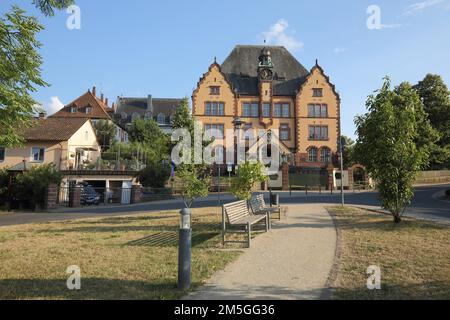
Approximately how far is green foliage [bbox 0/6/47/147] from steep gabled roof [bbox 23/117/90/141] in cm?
2573

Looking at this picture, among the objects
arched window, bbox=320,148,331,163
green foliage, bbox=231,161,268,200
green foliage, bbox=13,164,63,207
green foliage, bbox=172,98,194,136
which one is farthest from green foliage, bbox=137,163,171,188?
arched window, bbox=320,148,331,163

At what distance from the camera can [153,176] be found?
36719 mm

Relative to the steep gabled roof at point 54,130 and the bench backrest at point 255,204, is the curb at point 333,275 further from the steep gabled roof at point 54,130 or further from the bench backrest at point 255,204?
the steep gabled roof at point 54,130

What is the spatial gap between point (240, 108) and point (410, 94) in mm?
44329

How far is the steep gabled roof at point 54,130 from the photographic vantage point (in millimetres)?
38719

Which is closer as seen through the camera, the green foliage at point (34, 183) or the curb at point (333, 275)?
the curb at point (333, 275)

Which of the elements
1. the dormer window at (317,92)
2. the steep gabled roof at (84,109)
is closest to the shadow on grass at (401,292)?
the dormer window at (317,92)

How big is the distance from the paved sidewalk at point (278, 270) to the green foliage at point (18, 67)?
827 centimetres

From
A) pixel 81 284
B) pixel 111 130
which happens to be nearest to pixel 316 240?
pixel 81 284

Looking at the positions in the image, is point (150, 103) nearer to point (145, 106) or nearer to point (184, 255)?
point (145, 106)

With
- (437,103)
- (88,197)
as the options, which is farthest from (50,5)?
(437,103)
